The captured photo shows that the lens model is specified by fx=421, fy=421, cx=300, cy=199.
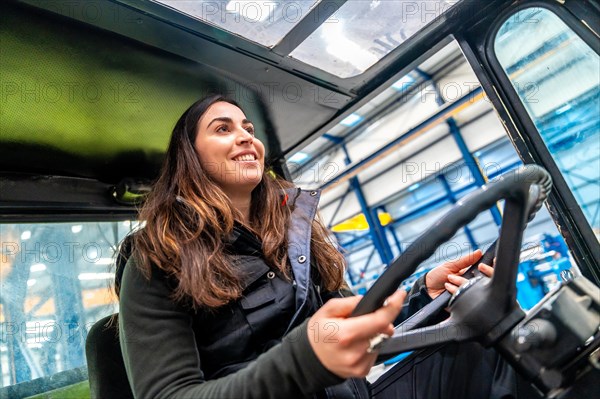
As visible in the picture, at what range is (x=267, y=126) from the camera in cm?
190

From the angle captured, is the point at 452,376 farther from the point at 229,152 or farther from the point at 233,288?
the point at 229,152

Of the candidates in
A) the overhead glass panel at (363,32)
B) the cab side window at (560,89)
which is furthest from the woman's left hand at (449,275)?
the overhead glass panel at (363,32)

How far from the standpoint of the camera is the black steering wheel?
734 millimetres

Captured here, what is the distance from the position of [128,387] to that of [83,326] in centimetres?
72

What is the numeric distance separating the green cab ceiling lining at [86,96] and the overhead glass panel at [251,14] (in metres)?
0.15

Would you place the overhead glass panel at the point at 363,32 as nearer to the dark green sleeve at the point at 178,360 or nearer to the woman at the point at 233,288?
the woman at the point at 233,288

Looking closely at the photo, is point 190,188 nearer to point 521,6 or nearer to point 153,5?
point 153,5

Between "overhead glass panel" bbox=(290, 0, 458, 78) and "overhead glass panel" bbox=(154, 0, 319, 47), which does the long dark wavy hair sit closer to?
"overhead glass panel" bbox=(154, 0, 319, 47)

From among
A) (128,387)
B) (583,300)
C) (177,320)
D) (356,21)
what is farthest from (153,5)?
(583,300)

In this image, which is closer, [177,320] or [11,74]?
[177,320]

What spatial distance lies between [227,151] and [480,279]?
85cm

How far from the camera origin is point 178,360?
914 millimetres

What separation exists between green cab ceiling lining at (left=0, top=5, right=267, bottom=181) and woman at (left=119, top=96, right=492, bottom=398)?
169mm

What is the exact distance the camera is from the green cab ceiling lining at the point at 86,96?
48.0 inches
